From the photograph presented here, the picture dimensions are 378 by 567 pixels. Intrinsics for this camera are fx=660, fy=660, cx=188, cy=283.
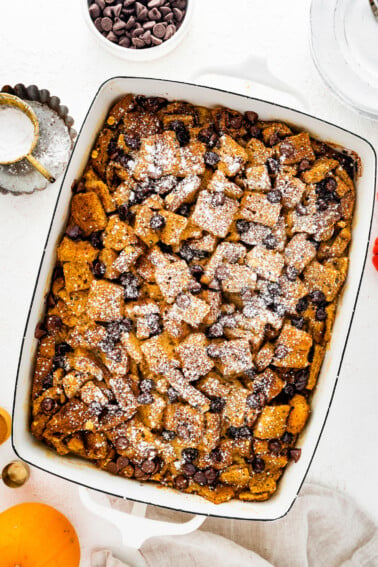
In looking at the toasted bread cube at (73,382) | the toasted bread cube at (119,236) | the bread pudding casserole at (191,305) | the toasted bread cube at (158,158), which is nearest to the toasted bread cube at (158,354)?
the bread pudding casserole at (191,305)

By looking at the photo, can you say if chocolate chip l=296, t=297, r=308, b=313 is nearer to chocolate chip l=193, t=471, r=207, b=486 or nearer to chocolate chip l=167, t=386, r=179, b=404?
chocolate chip l=167, t=386, r=179, b=404

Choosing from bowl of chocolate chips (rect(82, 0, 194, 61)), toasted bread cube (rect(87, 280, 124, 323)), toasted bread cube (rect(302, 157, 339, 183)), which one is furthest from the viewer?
bowl of chocolate chips (rect(82, 0, 194, 61))

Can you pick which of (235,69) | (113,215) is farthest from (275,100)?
(113,215)

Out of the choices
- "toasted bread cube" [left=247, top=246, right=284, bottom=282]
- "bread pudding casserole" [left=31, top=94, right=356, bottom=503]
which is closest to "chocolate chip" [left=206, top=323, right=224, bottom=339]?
"bread pudding casserole" [left=31, top=94, right=356, bottom=503]

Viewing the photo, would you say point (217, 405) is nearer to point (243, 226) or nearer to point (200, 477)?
point (200, 477)

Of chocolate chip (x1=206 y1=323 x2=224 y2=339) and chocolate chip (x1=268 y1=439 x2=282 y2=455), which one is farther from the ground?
A: chocolate chip (x1=206 y1=323 x2=224 y2=339)

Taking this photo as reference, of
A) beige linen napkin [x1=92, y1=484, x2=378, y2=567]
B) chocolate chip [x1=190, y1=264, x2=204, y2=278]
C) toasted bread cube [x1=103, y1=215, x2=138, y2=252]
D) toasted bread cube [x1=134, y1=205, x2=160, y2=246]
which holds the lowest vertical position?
beige linen napkin [x1=92, y1=484, x2=378, y2=567]
